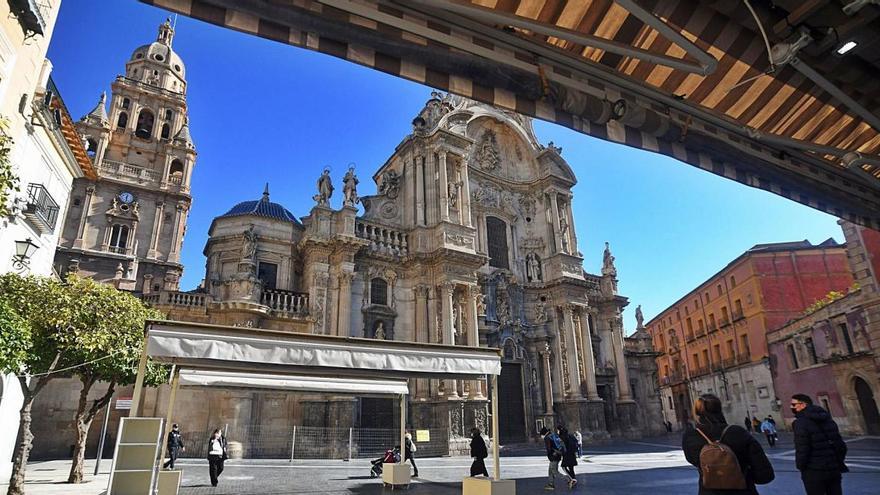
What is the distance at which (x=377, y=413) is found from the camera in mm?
21531

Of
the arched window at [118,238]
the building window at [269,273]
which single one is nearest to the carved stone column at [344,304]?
the building window at [269,273]

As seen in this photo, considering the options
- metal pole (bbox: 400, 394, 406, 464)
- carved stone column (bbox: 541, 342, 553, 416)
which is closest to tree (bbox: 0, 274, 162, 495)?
metal pole (bbox: 400, 394, 406, 464)

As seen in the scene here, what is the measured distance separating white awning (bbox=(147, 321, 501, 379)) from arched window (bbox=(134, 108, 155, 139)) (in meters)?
33.4

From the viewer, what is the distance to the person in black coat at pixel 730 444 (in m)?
3.32

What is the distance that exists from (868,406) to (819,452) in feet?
92.7

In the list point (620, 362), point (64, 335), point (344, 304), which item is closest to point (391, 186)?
point (344, 304)

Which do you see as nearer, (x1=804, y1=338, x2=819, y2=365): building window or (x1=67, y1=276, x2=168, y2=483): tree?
(x1=67, y1=276, x2=168, y2=483): tree

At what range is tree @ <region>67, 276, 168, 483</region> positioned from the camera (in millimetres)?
10594

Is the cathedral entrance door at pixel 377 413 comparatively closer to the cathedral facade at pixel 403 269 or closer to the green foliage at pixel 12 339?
the cathedral facade at pixel 403 269

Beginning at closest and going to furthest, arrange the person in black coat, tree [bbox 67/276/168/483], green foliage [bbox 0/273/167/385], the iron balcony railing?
the person in black coat → green foliage [bbox 0/273/167/385] → tree [bbox 67/276/168/483] → the iron balcony railing

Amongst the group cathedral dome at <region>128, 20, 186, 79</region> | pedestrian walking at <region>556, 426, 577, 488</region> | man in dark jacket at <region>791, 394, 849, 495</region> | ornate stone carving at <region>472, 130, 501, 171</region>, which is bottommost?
pedestrian walking at <region>556, 426, 577, 488</region>

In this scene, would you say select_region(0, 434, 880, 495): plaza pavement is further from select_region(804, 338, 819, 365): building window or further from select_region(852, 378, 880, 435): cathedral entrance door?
select_region(804, 338, 819, 365): building window

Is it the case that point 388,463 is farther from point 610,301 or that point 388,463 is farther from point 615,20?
point 610,301

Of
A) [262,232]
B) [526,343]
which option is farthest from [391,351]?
[526,343]
